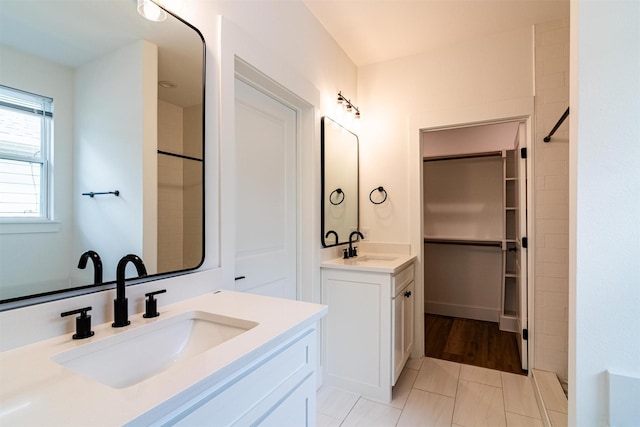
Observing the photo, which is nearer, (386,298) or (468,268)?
(386,298)

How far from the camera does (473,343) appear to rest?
9.66 ft

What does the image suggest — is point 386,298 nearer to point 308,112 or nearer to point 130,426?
point 308,112

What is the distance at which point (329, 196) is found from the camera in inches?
91.8

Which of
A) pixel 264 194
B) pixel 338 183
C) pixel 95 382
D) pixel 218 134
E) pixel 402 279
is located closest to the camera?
pixel 95 382

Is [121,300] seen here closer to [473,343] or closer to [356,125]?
[356,125]

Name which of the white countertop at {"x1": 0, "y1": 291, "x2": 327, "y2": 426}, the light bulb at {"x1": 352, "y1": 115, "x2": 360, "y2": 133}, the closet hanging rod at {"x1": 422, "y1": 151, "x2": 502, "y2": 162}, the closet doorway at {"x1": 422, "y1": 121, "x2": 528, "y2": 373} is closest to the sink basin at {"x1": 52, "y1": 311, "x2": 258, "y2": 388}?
the white countertop at {"x1": 0, "y1": 291, "x2": 327, "y2": 426}

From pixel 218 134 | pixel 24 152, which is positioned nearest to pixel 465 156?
pixel 218 134

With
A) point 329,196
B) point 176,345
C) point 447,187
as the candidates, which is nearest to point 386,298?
point 329,196

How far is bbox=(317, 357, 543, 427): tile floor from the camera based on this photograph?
1.84m

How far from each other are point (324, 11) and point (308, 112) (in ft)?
2.33

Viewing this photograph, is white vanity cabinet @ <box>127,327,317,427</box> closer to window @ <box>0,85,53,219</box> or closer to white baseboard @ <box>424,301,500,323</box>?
window @ <box>0,85,53,219</box>

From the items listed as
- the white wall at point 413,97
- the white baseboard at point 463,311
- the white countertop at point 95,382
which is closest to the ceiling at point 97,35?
the white countertop at point 95,382

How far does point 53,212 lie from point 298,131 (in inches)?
62.4

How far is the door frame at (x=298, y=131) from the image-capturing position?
1.37 metres
